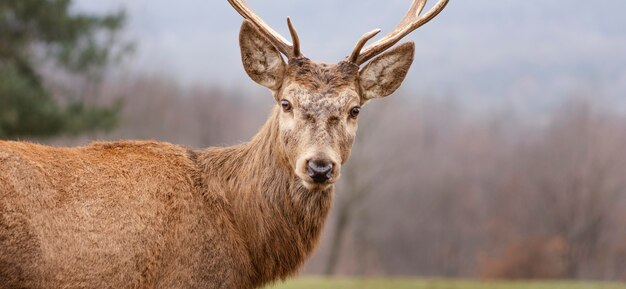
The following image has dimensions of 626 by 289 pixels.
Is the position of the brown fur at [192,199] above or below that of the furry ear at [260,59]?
below

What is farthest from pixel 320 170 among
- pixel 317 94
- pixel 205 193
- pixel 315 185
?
pixel 205 193

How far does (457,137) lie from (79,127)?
39350 millimetres

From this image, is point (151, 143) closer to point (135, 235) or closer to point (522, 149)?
point (135, 235)

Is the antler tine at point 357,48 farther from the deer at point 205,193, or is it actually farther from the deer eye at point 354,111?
the deer eye at point 354,111

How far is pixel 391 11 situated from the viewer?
92312 millimetres

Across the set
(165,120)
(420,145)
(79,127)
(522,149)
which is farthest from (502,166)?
(79,127)

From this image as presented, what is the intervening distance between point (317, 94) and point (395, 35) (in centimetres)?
151

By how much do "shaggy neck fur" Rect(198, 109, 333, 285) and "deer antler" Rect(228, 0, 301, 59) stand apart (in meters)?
0.67

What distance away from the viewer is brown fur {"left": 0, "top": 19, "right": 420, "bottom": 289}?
622 cm

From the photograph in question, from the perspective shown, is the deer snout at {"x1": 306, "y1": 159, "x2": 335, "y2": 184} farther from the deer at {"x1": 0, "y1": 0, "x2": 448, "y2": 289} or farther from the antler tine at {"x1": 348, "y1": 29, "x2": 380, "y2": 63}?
the antler tine at {"x1": 348, "y1": 29, "x2": 380, "y2": 63}

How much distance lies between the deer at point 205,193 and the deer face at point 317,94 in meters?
0.01

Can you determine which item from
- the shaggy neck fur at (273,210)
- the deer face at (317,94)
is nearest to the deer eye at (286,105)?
the deer face at (317,94)

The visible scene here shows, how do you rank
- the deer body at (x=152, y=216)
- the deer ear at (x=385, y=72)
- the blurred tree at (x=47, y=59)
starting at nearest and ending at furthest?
the deer body at (x=152, y=216) → the deer ear at (x=385, y=72) → the blurred tree at (x=47, y=59)

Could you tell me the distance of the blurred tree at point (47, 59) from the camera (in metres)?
24.0
